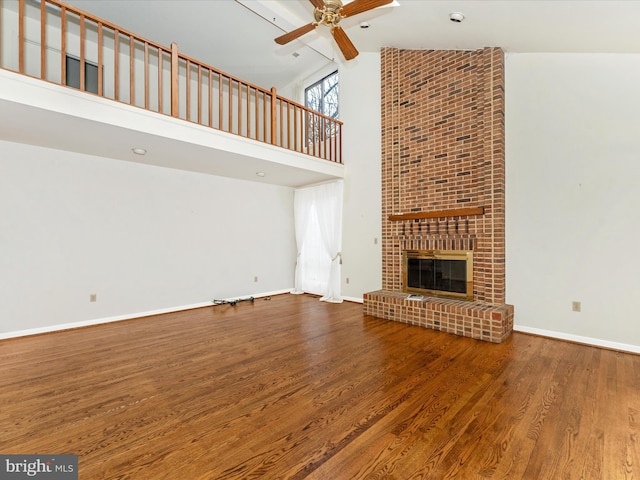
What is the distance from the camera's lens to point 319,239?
6.18m

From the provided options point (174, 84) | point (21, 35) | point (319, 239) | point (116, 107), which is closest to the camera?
point (21, 35)

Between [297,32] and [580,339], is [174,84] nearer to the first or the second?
[297,32]

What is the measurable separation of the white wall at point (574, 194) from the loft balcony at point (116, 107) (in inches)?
117

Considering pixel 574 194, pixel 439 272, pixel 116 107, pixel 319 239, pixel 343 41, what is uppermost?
pixel 343 41

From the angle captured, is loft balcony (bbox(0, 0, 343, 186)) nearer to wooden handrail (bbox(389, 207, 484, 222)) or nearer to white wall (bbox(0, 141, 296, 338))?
white wall (bbox(0, 141, 296, 338))

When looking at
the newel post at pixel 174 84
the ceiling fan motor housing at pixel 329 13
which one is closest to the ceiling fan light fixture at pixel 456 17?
the ceiling fan motor housing at pixel 329 13

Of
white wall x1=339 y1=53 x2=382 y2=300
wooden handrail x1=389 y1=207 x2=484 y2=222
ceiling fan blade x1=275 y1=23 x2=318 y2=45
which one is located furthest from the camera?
white wall x1=339 y1=53 x2=382 y2=300

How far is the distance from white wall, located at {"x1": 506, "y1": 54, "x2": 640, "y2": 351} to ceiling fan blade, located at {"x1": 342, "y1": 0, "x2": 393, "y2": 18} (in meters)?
2.17

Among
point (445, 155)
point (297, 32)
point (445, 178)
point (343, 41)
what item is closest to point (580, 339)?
point (445, 178)

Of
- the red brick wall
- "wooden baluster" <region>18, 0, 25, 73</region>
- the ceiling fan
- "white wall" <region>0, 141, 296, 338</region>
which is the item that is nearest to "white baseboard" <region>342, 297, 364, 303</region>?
the red brick wall

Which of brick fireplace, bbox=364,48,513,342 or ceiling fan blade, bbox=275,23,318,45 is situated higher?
ceiling fan blade, bbox=275,23,318,45

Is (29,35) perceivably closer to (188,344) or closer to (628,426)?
(188,344)

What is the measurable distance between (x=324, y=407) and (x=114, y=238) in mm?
4018

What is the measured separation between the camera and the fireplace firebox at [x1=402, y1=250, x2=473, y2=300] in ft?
13.0
